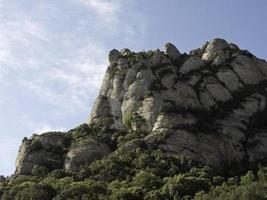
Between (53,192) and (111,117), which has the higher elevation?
(111,117)

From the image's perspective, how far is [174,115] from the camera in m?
109

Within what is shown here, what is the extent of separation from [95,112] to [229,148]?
95.9 ft

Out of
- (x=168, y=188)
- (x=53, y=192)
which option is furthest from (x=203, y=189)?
(x=53, y=192)

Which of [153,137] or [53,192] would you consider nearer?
[53,192]

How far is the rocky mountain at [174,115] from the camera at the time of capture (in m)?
104

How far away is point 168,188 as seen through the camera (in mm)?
88000

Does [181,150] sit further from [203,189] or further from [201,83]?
[201,83]

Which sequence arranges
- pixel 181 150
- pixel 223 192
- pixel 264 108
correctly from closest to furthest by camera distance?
pixel 223 192 < pixel 181 150 < pixel 264 108

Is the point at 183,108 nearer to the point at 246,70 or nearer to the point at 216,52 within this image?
the point at 246,70

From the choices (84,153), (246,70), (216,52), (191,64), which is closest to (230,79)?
(246,70)

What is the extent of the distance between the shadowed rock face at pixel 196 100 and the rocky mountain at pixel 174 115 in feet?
0.55

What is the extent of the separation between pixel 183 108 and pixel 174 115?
15.6 feet

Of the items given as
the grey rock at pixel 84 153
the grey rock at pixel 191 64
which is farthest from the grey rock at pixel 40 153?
the grey rock at pixel 191 64

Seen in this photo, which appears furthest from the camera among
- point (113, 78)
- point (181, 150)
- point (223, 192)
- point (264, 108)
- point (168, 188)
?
point (113, 78)
